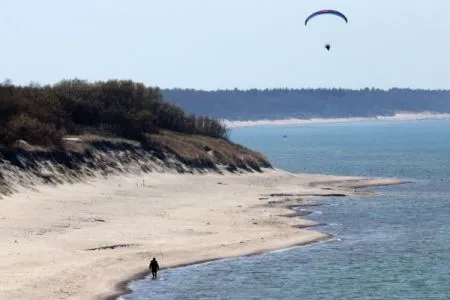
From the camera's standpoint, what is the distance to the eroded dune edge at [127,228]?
4072 centimetres

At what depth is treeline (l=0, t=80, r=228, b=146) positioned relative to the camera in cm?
7500

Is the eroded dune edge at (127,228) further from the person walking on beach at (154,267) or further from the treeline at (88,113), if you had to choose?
the treeline at (88,113)

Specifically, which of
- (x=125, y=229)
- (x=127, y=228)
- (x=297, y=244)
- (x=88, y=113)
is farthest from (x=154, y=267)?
(x=88, y=113)

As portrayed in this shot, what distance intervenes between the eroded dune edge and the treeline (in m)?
5.88

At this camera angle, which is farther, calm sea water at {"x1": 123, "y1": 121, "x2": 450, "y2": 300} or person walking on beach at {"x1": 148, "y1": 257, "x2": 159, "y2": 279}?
person walking on beach at {"x1": 148, "y1": 257, "x2": 159, "y2": 279}

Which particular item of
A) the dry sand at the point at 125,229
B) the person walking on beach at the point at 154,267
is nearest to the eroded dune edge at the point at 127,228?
the dry sand at the point at 125,229

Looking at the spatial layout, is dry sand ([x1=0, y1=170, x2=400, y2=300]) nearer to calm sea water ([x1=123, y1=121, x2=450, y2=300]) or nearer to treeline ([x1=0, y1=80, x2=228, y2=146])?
calm sea water ([x1=123, y1=121, x2=450, y2=300])

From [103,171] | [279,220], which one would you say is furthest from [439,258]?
[103,171]

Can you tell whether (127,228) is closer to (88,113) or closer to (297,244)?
(297,244)

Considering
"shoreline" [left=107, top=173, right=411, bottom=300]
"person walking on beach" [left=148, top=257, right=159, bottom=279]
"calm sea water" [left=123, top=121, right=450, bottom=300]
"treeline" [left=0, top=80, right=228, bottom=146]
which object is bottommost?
"calm sea water" [left=123, top=121, right=450, bottom=300]

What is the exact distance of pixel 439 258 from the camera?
47312 millimetres

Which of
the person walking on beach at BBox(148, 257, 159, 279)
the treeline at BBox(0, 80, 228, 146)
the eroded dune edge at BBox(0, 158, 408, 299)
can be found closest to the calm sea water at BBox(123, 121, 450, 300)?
the person walking on beach at BBox(148, 257, 159, 279)

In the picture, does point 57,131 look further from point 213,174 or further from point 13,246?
point 13,246

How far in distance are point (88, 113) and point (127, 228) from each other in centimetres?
3887
